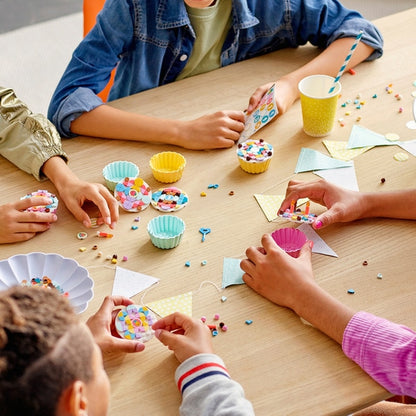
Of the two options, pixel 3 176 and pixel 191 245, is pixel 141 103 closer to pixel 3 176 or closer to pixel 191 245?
pixel 3 176

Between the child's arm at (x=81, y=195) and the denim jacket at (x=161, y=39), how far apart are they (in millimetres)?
200

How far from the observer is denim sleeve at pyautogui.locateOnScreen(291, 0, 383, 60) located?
5.83ft

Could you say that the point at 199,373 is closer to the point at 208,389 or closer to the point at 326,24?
the point at 208,389

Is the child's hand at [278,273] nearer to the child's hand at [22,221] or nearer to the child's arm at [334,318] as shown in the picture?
the child's arm at [334,318]

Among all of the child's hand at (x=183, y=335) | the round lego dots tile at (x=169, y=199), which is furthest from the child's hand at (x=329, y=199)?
the child's hand at (x=183, y=335)

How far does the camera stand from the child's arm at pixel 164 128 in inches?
60.4

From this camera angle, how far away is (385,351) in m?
1.08

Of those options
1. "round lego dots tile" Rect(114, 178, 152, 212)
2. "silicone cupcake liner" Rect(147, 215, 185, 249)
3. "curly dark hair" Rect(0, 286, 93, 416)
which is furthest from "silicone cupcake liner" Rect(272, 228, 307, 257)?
"curly dark hair" Rect(0, 286, 93, 416)

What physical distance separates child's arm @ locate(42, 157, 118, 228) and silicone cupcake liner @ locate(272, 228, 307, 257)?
344mm

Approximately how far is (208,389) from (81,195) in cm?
55

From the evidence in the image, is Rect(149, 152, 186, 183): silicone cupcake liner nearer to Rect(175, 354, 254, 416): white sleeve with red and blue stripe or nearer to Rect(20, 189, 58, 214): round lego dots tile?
Rect(20, 189, 58, 214): round lego dots tile

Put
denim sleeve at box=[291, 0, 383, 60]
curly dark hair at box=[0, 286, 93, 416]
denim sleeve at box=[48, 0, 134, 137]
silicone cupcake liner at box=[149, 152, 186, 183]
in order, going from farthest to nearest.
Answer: denim sleeve at box=[291, 0, 383, 60] < denim sleeve at box=[48, 0, 134, 137] < silicone cupcake liner at box=[149, 152, 186, 183] < curly dark hair at box=[0, 286, 93, 416]

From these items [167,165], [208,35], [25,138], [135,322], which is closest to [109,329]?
[135,322]

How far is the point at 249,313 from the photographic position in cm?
116
